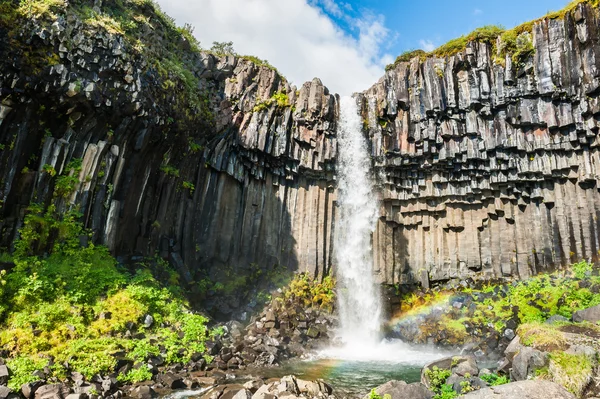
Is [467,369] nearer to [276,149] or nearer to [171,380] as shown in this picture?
[171,380]

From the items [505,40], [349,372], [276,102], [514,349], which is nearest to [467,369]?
[514,349]

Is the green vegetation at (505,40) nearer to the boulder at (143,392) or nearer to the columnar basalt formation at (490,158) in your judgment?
the columnar basalt formation at (490,158)

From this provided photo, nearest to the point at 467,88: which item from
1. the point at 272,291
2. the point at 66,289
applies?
the point at 272,291

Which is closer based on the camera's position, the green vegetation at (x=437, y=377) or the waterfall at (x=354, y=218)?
the green vegetation at (x=437, y=377)

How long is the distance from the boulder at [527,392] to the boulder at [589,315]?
618cm

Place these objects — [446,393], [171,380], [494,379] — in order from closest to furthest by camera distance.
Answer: [446,393] < [494,379] < [171,380]

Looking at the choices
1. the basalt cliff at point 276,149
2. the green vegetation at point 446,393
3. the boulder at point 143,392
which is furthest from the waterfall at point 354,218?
the boulder at point 143,392

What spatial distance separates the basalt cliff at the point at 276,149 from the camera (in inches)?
579

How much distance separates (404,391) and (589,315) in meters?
7.56

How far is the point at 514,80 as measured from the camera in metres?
20.0

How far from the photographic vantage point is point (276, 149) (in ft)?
71.1

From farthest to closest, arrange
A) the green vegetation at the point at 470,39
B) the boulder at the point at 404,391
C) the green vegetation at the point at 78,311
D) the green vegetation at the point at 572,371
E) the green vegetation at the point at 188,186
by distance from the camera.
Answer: the green vegetation at the point at 470,39 < the green vegetation at the point at 188,186 < the green vegetation at the point at 78,311 < the boulder at the point at 404,391 < the green vegetation at the point at 572,371

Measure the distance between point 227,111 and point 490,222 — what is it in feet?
50.6

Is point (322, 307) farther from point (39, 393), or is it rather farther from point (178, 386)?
point (39, 393)
